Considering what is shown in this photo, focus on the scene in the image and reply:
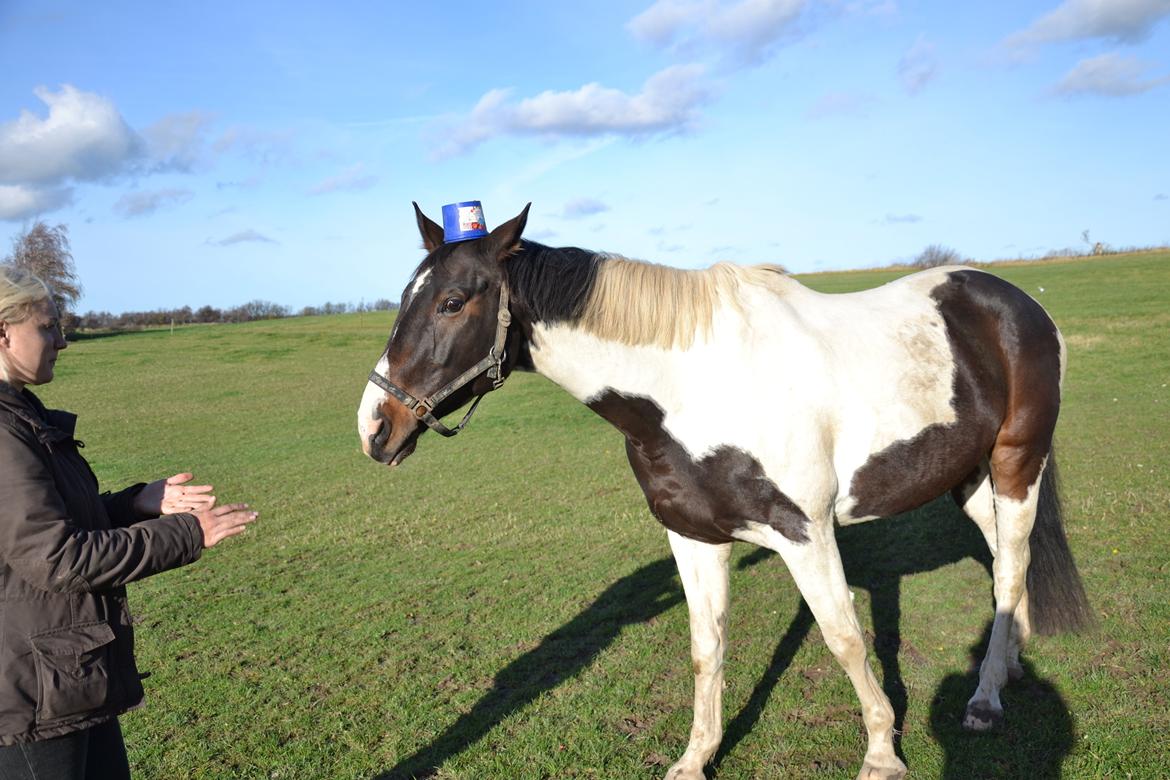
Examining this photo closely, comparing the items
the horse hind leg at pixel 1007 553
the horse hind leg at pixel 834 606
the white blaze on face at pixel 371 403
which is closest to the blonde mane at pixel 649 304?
the white blaze on face at pixel 371 403

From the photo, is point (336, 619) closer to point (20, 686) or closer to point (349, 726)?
point (349, 726)

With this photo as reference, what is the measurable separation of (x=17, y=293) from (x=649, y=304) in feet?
7.55

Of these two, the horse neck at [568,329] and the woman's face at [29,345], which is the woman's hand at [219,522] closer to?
the woman's face at [29,345]

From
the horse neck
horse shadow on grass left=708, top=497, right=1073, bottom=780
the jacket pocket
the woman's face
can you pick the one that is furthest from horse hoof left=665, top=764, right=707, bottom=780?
the woman's face

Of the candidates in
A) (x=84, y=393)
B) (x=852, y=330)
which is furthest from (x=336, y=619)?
(x=84, y=393)

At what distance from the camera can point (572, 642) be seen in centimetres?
536

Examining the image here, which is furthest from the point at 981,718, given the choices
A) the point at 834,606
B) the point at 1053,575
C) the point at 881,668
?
the point at 834,606

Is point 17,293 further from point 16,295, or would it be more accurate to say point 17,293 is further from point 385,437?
point 385,437

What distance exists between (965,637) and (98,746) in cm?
504

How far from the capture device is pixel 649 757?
3.95 meters

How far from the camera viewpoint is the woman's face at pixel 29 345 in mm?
2293

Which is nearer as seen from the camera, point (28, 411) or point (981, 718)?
point (28, 411)

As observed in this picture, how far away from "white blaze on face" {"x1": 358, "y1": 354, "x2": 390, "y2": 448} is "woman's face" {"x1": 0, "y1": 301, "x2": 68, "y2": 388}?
1098 millimetres

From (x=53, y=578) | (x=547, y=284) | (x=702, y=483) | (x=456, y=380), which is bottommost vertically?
(x=702, y=483)
